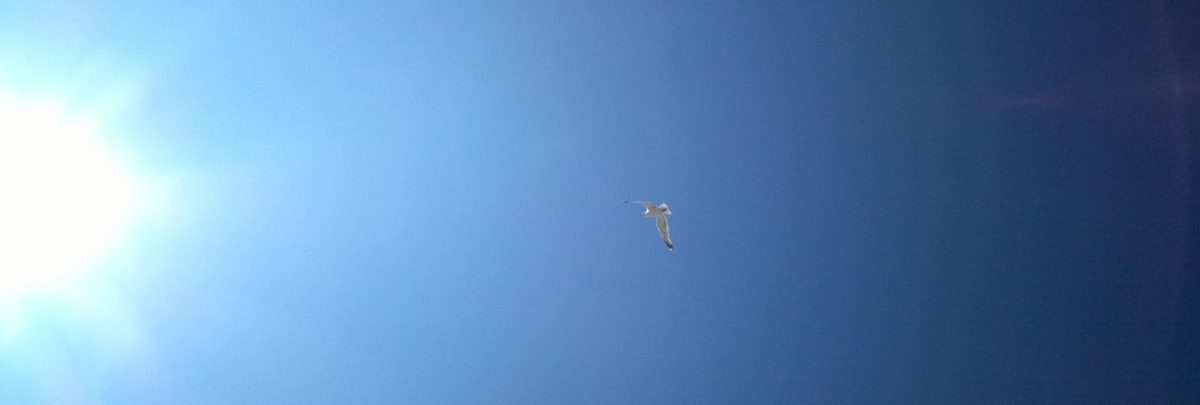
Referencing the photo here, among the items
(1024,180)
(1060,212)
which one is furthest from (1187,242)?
(1024,180)

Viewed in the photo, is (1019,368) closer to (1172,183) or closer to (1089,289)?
(1089,289)

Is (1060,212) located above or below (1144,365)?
above

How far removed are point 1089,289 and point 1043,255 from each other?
883 millimetres

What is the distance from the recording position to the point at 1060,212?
38.7 feet

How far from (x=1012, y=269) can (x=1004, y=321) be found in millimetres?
780

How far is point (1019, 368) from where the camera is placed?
12.1m

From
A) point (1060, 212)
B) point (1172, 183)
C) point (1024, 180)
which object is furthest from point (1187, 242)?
point (1024, 180)

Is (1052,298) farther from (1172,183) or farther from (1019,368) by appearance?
(1172,183)

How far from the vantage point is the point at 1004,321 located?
12.2 metres

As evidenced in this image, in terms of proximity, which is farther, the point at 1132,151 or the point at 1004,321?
the point at 1004,321

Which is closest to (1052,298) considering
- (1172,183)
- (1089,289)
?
(1089,289)

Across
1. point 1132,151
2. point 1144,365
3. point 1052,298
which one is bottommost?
point 1144,365

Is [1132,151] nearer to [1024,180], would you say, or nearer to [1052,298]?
[1024,180]

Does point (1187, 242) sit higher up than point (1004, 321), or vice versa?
point (1187, 242)
